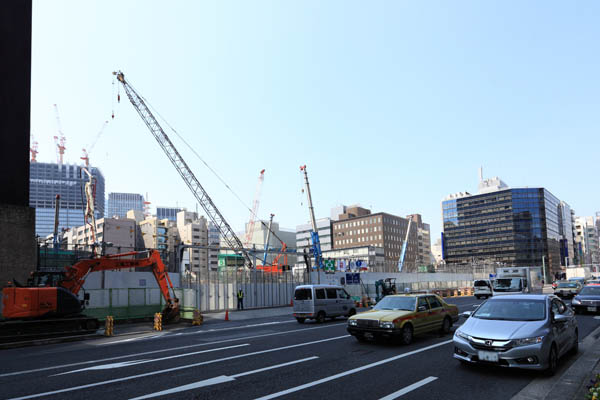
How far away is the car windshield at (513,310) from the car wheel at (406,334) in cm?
318

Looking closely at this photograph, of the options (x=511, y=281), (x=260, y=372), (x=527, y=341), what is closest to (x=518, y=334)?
(x=527, y=341)

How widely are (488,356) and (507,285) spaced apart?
28.5 m

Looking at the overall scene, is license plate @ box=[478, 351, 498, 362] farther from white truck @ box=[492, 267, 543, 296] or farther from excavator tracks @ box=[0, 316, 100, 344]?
white truck @ box=[492, 267, 543, 296]

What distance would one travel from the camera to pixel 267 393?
799 cm

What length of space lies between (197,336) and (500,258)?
160 meters

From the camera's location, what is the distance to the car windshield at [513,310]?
32.0 ft

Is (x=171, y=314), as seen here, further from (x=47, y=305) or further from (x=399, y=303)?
(x=399, y=303)

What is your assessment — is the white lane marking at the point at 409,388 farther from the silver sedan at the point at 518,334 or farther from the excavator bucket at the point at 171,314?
the excavator bucket at the point at 171,314

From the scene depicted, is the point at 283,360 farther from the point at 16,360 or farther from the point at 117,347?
the point at 16,360

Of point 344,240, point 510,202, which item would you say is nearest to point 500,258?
point 510,202

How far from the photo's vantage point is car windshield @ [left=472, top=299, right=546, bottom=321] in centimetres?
975

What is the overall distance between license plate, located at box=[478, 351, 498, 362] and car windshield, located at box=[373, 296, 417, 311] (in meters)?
5.36

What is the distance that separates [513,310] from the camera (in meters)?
10.2

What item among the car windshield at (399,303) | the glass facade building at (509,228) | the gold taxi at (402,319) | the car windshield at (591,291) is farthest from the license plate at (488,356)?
the glass facade building at (509,228)
